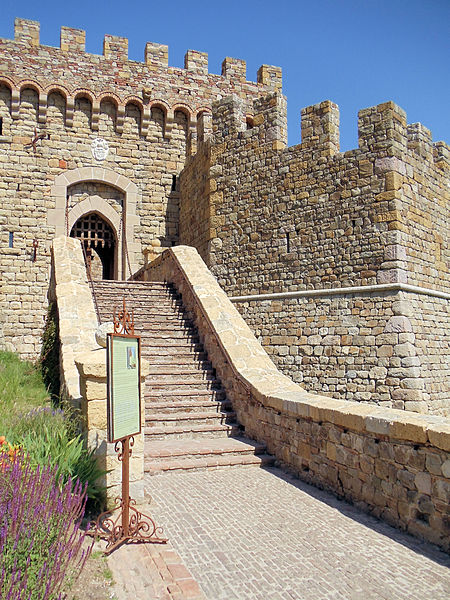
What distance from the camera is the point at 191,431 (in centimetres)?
670

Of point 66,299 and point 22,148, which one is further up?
point 22,148

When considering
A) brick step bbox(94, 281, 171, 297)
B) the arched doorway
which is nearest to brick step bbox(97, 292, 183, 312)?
brick step bbox(94, 281, 171, 297)

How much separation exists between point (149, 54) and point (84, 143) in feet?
10.5

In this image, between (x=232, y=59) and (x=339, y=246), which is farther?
(x=232, y=59)

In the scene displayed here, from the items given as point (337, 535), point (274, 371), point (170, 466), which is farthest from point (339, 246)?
point (337, 535)

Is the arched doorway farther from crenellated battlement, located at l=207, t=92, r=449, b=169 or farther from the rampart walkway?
the rampart walkway

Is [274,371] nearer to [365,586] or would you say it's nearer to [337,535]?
[337,535]

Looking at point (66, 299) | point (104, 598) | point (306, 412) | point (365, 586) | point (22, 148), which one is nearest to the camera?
point (104, 598)

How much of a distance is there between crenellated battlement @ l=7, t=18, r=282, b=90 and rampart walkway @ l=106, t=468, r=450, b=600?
12.7 metres

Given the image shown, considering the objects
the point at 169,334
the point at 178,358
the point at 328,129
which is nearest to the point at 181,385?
the point at 178,358

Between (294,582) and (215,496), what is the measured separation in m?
1.70

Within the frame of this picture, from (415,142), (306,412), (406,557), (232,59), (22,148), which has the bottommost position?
(406,557)

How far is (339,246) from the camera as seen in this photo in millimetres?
9797

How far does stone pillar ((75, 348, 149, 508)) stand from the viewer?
14.0 feet
